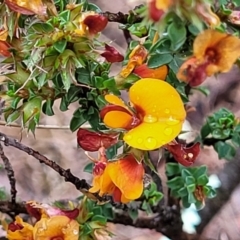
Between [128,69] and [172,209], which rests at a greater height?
[128,69]

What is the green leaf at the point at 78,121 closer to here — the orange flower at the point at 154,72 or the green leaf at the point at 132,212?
the orange flower at the point at 154,72

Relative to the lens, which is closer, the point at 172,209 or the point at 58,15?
the point at 58,15

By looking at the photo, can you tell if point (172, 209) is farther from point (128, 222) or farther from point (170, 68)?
point (170, 68)

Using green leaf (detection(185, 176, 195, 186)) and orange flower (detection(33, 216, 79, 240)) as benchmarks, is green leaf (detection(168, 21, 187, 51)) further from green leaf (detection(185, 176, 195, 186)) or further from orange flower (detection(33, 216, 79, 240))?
green leaf (detection(185, 176, 195, 186))

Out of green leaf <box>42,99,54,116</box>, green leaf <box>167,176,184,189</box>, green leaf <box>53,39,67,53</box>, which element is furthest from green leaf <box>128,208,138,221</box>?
green leaf <box>53,39,67,53</box>

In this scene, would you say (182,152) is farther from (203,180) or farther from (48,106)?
(203,180)

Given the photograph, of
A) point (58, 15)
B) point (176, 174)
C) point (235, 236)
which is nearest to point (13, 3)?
point (58, 15)
